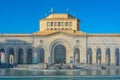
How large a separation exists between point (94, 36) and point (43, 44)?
511 inches

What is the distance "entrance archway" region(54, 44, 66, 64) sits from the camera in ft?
382

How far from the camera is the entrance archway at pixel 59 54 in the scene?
11656cm

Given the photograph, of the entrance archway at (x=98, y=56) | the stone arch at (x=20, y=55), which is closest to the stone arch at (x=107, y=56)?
the entrance archway at (x=98, y=56)

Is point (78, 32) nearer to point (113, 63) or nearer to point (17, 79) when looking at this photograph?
point (113, 63)

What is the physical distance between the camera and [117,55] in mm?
120000

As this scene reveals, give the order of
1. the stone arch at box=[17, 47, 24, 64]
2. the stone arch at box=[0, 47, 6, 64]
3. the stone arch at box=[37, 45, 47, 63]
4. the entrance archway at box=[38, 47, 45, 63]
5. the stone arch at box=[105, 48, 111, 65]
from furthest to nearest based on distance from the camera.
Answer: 1. the stone arch at box=[105, 48, 111, 65]
2. the stone arch at box=[17, 47, 24, 64]
3. the stone arch at box=[0, 47, 6, 64]
4. the entrance archway at box=[38, 47, 45, 63]
5. the stone arch at box=[37, 45, 47, 63]

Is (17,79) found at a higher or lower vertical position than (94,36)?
lower

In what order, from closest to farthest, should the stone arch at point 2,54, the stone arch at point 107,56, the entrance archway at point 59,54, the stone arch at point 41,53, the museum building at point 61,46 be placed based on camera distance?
the museum building at point 61,46
the stone arch at point 41,53
the entrance archway at point 59,54
the stone arch at point 2,54
the stone arch at point 107,56

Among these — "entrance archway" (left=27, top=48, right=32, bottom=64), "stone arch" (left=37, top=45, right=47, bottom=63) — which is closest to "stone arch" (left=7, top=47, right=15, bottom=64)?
"entrance archway" (left=27, top=48, right=32, bottom=64)

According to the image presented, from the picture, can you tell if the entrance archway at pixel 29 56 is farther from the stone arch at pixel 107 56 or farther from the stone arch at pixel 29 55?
the stone arch at pixel 107 56

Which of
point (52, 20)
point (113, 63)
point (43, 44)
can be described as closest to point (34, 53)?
point (43, 44)

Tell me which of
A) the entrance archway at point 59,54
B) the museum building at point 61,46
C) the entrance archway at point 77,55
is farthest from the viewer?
the entrance archway at point 59,54

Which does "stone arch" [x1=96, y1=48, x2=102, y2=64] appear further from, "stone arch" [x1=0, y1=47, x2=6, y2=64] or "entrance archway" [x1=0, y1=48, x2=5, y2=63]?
"entrance archway" [x1=0, y1=48, x2=5, y2=63]

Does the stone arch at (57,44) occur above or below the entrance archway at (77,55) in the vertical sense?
above
